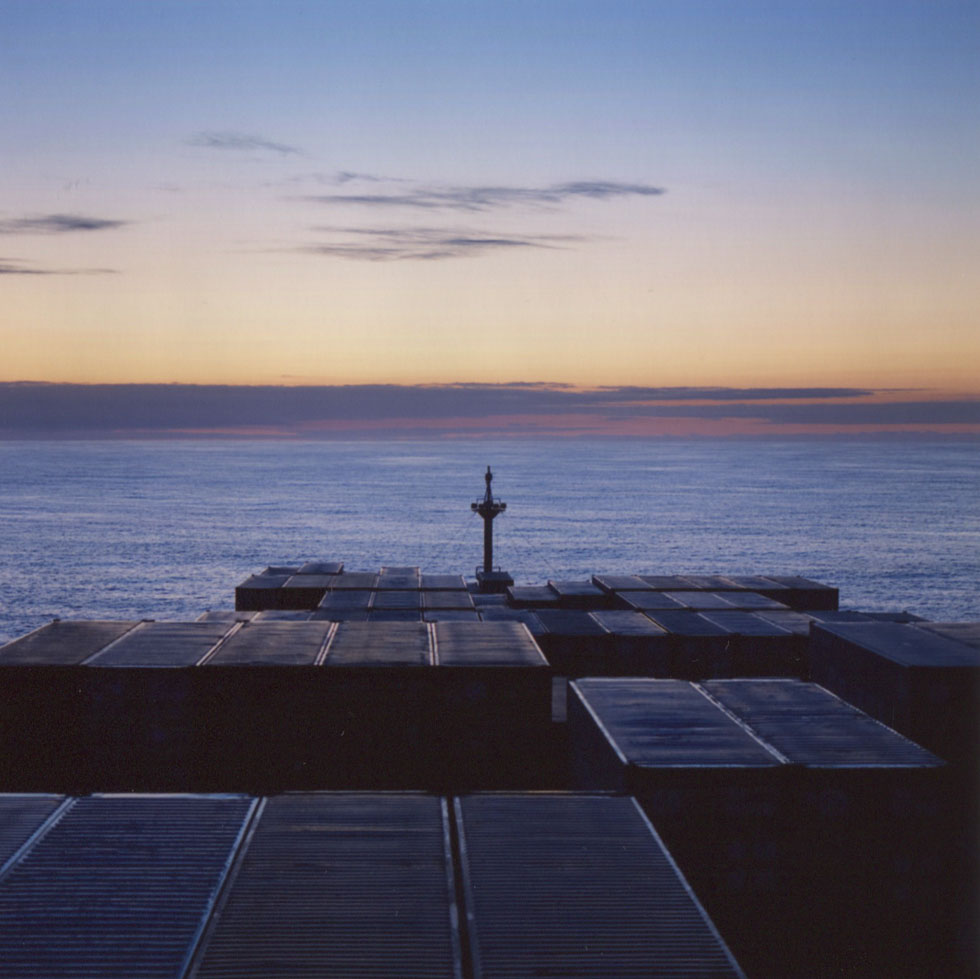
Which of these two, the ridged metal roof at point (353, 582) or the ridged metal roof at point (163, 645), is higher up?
the ridged metal roof at point (163, 645)

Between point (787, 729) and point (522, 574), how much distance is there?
90.7 m

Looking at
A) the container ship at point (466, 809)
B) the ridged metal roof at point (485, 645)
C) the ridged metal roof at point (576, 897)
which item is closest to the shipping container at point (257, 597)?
the container ship at point (466, 809)

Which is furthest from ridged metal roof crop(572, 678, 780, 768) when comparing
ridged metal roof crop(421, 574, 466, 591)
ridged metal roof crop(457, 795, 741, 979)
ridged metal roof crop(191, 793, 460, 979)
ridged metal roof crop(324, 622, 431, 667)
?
ridged metal roof crop(421, 574, 466, 591)

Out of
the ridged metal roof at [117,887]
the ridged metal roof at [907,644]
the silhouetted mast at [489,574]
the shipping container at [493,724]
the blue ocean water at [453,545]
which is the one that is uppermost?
the ridged metal roof at [907,644]

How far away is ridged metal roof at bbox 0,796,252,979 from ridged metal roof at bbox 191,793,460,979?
449mm

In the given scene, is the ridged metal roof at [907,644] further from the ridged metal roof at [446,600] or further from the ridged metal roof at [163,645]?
the ridged metal roof at [446,600]

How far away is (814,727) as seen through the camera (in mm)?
18609

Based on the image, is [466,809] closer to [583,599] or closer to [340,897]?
[340,897]

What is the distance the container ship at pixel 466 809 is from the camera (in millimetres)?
9977

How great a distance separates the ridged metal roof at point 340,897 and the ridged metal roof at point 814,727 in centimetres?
737

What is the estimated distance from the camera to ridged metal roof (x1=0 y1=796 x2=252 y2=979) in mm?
9336

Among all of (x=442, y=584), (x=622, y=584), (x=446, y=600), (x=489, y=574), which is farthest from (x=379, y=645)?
(x=489, y=574)

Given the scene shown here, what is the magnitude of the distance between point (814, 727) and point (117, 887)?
13438mm

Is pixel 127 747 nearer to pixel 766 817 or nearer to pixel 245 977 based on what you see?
pixel 245 977
